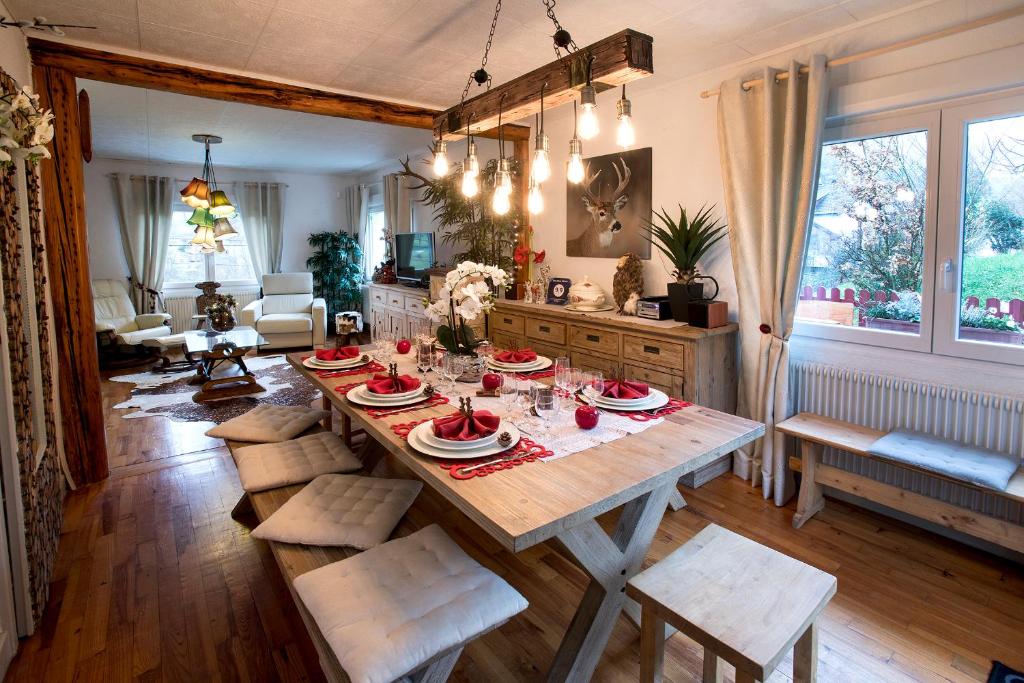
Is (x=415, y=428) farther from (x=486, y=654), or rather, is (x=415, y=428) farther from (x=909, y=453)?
(x=909, y=453)

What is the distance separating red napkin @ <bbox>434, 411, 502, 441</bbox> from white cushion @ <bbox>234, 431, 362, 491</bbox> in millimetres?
736

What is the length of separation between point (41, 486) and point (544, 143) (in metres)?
2.36

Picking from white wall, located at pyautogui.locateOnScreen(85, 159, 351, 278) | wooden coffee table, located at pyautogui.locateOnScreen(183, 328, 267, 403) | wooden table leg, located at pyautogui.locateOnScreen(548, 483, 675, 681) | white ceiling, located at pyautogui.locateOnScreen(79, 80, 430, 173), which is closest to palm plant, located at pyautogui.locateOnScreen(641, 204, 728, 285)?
wooden table leg, located at pyautogui.locateOnScreen(548, 483, 675, 681)

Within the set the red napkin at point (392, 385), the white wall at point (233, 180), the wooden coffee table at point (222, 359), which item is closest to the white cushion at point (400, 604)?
the red napkin at point (392, 385)

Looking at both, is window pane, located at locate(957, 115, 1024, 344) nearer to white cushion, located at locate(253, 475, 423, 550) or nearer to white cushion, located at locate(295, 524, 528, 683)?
white cushion, located at locate(295, 524, 528, 683)

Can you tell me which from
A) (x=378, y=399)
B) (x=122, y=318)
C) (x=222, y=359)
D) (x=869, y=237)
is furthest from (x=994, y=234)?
(x=122, y=318)

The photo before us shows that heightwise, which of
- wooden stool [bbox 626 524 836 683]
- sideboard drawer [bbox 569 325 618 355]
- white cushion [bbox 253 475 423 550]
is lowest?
wooden stool [bbox 626 524 836 683]

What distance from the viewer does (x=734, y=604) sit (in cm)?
137

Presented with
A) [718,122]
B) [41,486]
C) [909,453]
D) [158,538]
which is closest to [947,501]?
[909,453]

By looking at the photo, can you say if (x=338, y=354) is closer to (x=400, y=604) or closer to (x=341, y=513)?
(x=341, y=513)

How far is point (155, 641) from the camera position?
1.93m

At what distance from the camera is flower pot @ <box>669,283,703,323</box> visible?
318cm

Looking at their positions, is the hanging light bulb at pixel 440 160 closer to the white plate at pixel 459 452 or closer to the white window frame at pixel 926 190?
the white plate at pixel 459 452

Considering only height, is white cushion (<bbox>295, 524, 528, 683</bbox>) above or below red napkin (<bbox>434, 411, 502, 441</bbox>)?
below
